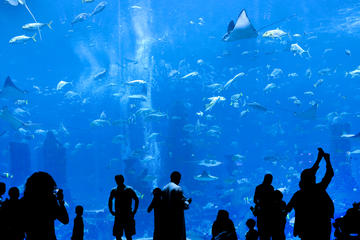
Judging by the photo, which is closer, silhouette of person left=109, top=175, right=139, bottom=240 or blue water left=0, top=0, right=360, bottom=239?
silhouette of person left=109, top=175, right=139, bottom=240

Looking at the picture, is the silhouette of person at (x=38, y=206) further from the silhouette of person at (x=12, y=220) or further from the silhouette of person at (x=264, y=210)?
the silhouette of person at (x=264, y=210)

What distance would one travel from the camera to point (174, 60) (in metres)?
26.7

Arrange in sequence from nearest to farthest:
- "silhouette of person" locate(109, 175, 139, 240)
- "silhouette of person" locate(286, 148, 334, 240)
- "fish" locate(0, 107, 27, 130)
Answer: "silhouette of person" locate(286, 148, 334, 240) → "silhouette of person" locate(109, 175, 139, 240) → "fish" locate(0, 107, 27, 130)

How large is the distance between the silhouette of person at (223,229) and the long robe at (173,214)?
1.38 feet

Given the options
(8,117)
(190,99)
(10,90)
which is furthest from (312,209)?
(190,99)

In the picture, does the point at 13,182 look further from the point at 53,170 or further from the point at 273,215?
the point at 273,215

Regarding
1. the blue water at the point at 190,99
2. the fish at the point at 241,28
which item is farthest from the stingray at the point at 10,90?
the fish at the point at 241,28

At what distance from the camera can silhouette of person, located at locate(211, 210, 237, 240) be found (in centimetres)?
311

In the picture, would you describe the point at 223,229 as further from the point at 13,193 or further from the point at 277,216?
the point at 13,193

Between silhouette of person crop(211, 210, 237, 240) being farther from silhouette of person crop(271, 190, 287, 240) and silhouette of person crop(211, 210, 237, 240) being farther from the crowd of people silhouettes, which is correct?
silhouette of person crop(271, 190, 287, 240)

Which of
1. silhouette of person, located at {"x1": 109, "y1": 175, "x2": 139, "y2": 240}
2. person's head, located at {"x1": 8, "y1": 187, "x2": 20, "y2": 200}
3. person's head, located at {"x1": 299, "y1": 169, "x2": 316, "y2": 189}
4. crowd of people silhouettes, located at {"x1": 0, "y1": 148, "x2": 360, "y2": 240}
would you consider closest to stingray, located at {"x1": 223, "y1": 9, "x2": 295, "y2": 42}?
crowd of people silhouettes, located at {"x1": 0, "y1": 148, "x2": 360, "y2": 240}

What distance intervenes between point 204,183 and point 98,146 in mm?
16742

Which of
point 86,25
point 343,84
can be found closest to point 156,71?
point 86,25

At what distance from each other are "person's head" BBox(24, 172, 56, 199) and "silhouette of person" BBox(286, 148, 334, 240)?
8.80ft
